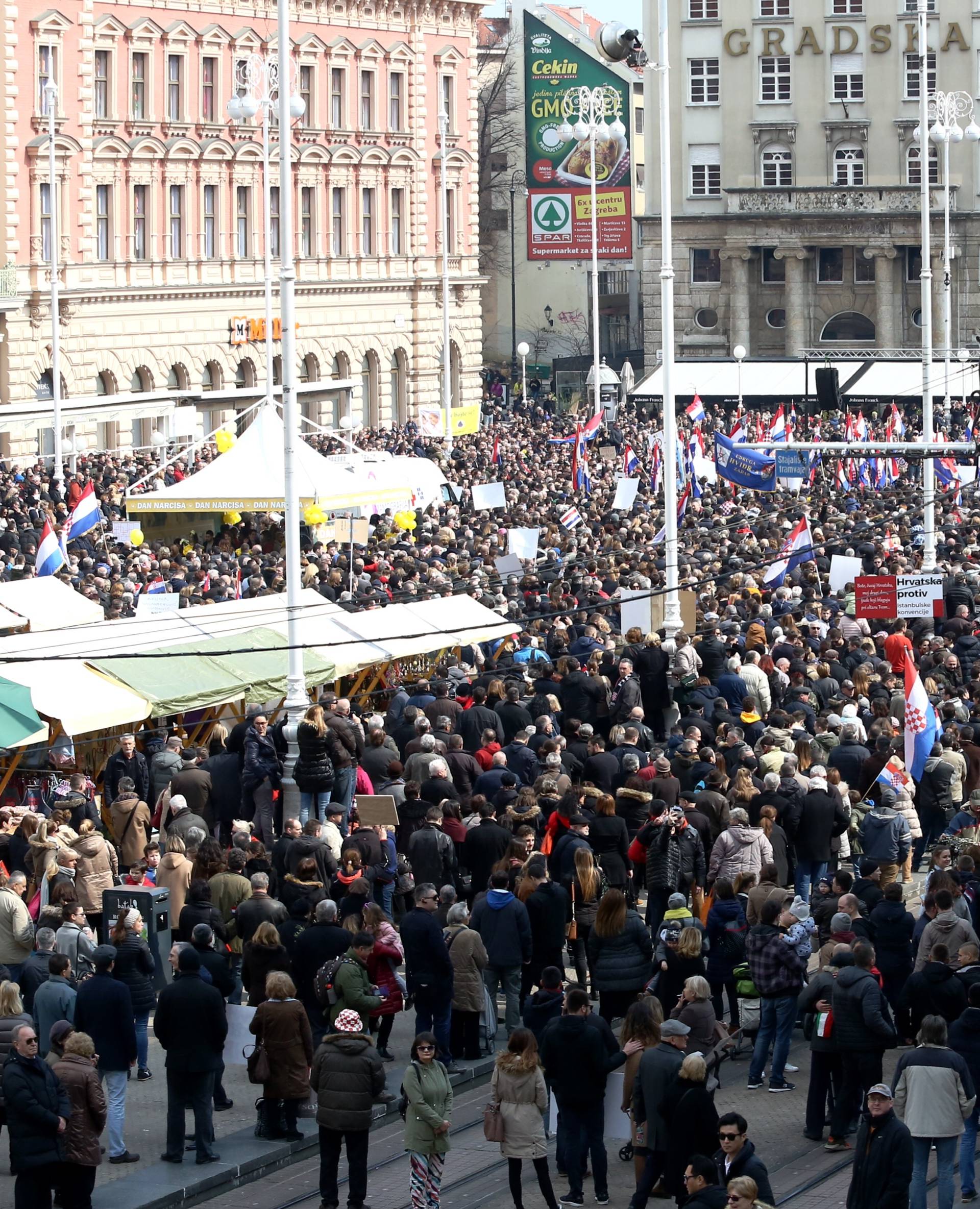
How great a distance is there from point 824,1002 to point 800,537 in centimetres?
1760

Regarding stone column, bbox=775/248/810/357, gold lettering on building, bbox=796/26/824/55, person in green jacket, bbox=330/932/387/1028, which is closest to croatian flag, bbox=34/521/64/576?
person in green jacket, bbox=330/932/387/1028

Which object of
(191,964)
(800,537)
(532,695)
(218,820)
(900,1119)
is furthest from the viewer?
(800,537)

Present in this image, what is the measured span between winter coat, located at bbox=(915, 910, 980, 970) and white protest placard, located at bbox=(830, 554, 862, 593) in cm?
1541

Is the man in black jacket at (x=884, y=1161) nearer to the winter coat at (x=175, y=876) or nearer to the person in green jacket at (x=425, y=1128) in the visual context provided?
the person in green jacket at (x=425, y=1128)

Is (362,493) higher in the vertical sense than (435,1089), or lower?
higher

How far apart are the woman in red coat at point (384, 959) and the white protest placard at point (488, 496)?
24683mm

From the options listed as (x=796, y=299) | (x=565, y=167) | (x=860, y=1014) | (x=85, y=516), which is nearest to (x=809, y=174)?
(x=796, y=299)

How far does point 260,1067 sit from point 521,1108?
185cm

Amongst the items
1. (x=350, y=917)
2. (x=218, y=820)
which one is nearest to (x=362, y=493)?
(x=218, y=820)

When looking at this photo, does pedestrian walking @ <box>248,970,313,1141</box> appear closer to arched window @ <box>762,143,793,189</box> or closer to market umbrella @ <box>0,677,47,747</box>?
market umbrella @ <box>0,677,47,747</box>

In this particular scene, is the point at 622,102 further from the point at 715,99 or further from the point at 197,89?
the point at 197,89

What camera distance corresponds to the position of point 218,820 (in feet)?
71.7

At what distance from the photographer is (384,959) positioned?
52.6ft

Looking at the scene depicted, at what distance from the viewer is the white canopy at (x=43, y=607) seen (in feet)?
88.9
